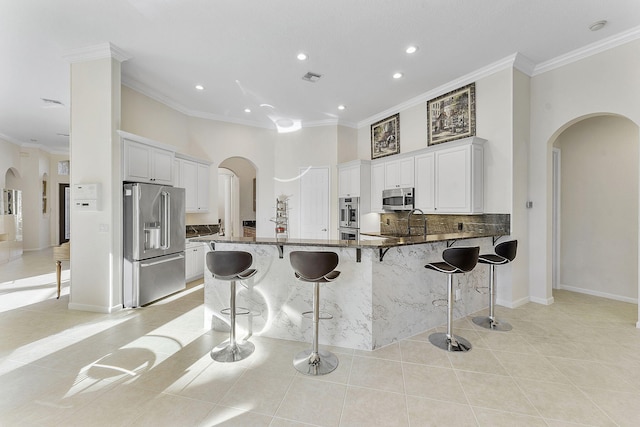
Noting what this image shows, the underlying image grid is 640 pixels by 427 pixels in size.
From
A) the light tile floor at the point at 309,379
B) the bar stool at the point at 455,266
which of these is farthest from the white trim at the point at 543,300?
the bar stool at the point at 455,266

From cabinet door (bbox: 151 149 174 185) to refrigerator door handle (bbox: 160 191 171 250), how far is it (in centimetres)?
35

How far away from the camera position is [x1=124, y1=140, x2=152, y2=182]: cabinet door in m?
3.88

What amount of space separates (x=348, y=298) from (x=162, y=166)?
360 cm

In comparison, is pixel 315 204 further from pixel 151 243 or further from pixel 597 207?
pixel 597 207

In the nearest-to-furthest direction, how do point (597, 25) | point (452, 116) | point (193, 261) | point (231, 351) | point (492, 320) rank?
point (231, 351), point (597, 25), point (492, 320), point (452, 116), point (193, 261)

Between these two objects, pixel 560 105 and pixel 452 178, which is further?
pixel 452 178

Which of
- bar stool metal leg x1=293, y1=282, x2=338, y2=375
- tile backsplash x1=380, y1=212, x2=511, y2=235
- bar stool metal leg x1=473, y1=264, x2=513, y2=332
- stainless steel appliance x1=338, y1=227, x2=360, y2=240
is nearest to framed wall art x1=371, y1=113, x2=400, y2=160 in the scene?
tile backsplash x1=380, y1=212, x2=511, y2=235

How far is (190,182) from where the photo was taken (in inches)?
213

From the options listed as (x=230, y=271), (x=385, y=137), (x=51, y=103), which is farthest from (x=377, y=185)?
(x=51, y=103)

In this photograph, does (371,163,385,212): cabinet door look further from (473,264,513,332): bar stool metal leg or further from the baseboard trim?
the baseboard trim

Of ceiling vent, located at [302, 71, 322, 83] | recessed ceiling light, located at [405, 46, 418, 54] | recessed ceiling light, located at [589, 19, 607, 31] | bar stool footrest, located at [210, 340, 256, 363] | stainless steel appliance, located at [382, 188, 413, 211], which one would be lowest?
bar stool footrest, located at [210, 340, 256, 363]

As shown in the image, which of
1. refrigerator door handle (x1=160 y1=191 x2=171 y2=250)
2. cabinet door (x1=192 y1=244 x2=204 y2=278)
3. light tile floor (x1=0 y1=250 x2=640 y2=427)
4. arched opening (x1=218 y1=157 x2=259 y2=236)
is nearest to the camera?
light tile floor (x1=0 y1=250 x2=640 y2=427)

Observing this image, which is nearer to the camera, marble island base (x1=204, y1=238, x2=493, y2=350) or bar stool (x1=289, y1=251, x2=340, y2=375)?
bar stool (x1=289, y1=251, x2=340, y2=375)

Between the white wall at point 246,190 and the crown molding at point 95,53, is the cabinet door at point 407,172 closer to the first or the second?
the crown molding at point 95,53
